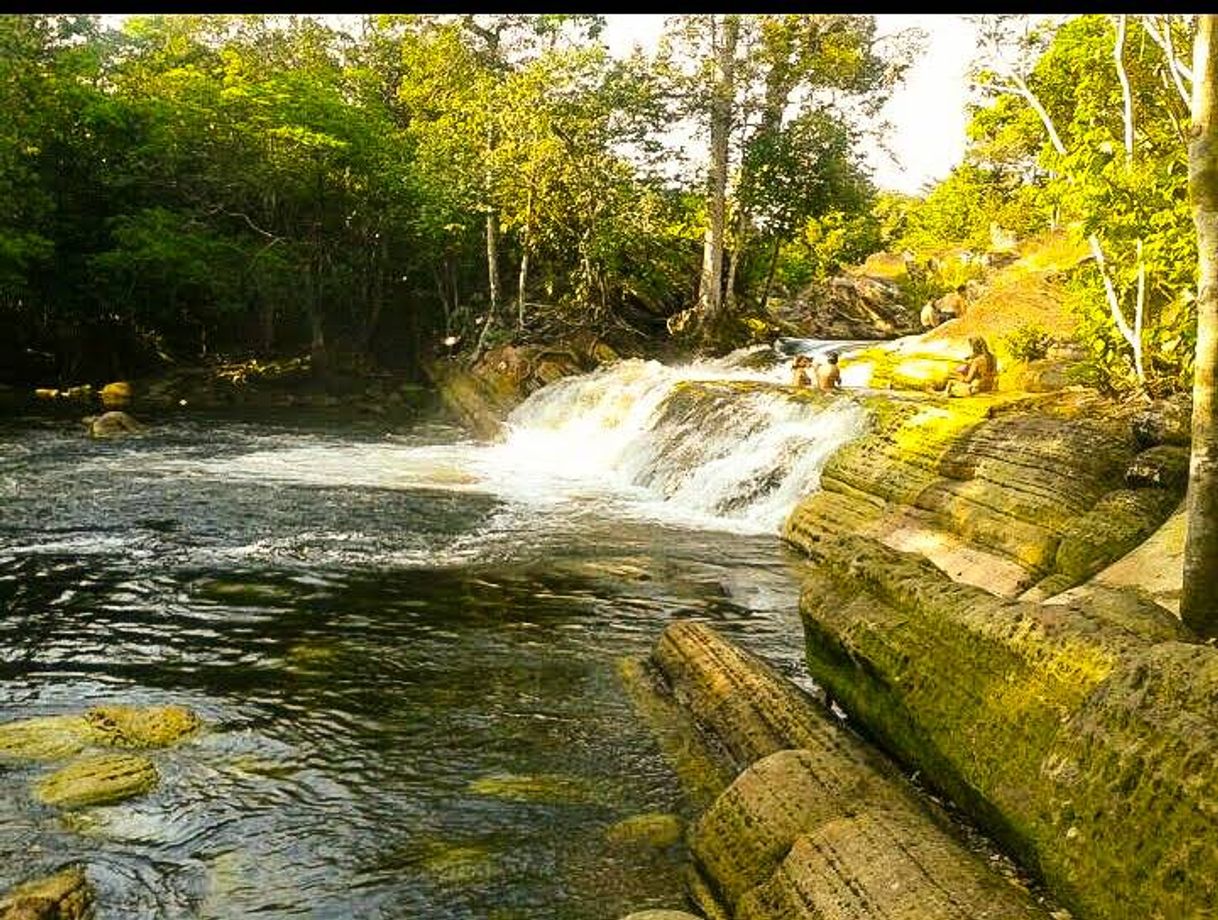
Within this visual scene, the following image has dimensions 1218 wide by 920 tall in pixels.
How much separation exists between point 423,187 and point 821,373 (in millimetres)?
17053

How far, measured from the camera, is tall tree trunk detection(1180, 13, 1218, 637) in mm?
6129

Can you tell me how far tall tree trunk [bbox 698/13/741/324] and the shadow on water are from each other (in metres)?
14.0

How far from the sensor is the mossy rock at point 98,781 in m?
5.94

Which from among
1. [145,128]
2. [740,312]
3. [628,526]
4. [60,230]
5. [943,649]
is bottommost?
[628,526]

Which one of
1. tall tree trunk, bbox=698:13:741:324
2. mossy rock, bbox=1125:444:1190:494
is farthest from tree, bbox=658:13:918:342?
mossy rock, bbox=1125:444:1190:494

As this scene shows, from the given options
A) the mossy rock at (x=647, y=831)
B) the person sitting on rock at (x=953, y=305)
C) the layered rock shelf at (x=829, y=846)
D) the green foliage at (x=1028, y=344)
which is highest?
the person sitting on rock at (x=953, y=305)

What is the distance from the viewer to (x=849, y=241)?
37594mm

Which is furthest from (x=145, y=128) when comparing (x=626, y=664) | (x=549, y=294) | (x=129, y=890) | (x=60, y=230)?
(x=129, y=890)

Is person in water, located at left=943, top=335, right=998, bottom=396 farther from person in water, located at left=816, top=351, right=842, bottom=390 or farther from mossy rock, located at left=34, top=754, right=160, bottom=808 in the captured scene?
mossy rock, located at left=34, top=754, right=160, bottom=808

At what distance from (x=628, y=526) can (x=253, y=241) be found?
24876 mm

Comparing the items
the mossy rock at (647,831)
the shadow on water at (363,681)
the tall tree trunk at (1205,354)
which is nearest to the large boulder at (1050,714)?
the tall tree trunk at (1205,354)

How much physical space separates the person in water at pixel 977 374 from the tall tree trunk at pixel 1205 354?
10486mm

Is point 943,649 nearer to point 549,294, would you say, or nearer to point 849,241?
point 549,294

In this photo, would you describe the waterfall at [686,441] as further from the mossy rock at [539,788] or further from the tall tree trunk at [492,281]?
the mossy rock at [539,788]
